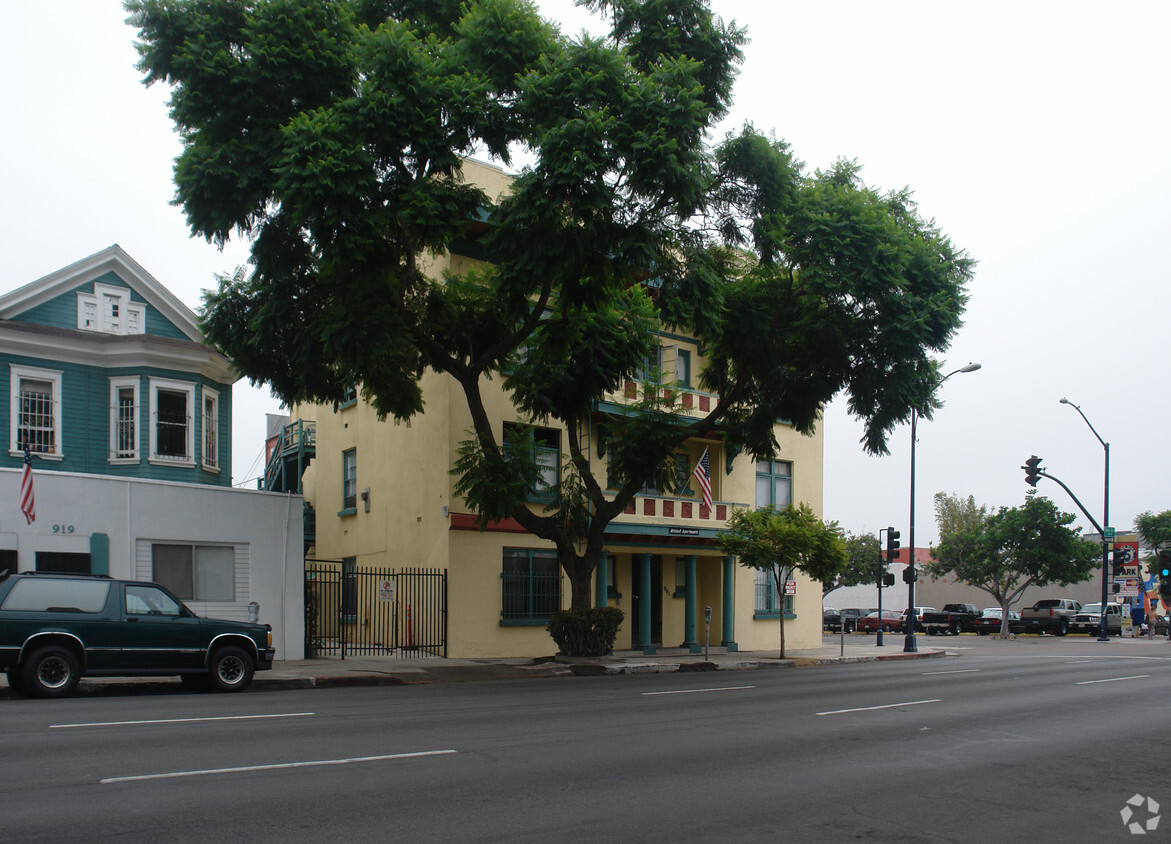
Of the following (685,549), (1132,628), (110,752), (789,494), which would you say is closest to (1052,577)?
(1132,628)

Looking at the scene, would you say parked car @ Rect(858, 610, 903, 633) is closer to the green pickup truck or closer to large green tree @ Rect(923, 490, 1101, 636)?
large green tree @ Rect(923, 490, 1101, 636)

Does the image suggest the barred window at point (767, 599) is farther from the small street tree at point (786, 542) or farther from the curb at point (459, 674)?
the small street tree at point (786, 542)

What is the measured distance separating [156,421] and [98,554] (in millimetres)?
4086

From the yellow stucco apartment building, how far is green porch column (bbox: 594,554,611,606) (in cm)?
4

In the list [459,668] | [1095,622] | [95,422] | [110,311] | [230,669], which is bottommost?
[1095,622]

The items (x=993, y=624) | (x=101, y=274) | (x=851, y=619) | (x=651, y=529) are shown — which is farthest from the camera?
(x=851, y=619)

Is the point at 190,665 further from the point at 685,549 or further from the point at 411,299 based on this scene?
the point at 685,549

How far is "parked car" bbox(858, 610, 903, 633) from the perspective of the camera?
5591 cm

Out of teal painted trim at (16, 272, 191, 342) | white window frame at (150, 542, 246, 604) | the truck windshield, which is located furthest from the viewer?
teal painted trim at (16, 272, 191, 342)

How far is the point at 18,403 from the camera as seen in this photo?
21406 mm

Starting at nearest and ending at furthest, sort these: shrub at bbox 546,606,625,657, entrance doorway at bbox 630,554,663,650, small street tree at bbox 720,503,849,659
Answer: shrub at bbox 546,606,625,657, small street tree at bbox 720,503,849,659, entrance doorway at bbox 630,554,663,650

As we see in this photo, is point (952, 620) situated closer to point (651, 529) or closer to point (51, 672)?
point (651, 529)

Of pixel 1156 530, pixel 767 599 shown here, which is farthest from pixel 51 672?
pixel 1156 530

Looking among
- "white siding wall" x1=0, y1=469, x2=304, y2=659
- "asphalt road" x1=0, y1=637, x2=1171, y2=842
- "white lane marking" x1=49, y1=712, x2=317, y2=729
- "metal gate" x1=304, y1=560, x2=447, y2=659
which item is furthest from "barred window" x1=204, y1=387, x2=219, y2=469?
"white lane marking" x1=49, y1=712, x2=317, y2=729
